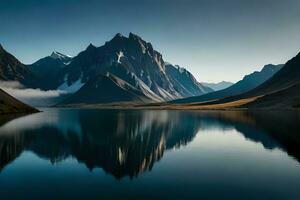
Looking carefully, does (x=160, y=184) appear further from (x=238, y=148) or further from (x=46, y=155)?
(x=238, y=148)

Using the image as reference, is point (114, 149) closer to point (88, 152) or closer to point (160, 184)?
point (88, 152)

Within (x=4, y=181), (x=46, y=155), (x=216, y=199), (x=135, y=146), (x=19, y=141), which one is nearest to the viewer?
(x=216, y=199)

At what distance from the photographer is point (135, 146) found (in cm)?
7562

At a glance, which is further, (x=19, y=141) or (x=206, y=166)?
(x=19, y=141)

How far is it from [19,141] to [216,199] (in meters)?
60.5

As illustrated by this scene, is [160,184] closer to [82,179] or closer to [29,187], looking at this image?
[82,179]

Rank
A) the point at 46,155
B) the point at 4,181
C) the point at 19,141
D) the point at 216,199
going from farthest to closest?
the point at 19,141 < the point at 46,155 < the point at 4,181 < the point at 216,199

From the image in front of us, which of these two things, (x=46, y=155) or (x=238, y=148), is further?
(x=238, y=148)

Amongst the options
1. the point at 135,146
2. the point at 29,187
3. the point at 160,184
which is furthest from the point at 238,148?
the point at 29,187

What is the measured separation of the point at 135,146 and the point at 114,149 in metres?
6.63

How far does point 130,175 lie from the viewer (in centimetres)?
4619

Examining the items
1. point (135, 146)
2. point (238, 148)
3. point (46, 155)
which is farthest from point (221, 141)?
point (46, 155)

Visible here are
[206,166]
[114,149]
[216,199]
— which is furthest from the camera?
[114,149]

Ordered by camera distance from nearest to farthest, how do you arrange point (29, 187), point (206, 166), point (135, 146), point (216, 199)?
point (216, 199) → point (29, 187) → point (206, 166) → point (135, 146)
